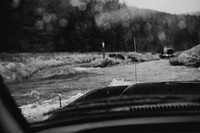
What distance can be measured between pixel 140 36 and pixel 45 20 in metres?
24.4

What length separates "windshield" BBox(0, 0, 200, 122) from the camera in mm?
13641

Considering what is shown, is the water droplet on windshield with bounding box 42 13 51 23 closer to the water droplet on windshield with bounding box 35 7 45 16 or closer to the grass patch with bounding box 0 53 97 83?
the water droplet on windshield with bounding box 35 7 45 16

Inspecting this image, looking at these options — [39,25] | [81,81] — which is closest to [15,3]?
[39,25]

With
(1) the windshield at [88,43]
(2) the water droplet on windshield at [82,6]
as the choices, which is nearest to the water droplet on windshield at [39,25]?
(1) the windshield at [88,43]

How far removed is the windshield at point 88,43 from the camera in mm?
13641

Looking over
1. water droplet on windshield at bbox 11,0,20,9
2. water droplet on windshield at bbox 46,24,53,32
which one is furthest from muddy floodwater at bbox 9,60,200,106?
water droplet on windshield at bbox 46,24,53,32

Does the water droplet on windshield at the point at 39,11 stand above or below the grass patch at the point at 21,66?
above

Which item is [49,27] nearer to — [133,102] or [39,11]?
[39,11]

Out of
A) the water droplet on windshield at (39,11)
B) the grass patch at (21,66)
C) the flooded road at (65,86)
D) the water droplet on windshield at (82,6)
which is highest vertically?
the water droplet on windshield at (82,6)

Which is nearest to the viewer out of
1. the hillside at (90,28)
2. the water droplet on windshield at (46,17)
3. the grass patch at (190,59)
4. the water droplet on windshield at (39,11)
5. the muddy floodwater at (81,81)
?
the muddy floodwater at (81,81)

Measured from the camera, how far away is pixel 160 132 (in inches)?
45.1

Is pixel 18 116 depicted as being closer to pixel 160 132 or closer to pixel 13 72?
pixel 160 132

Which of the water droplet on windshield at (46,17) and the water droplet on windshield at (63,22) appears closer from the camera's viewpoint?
the water droplet on windshield at (46,17)

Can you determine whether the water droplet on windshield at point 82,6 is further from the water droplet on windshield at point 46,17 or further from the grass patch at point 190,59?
the grass patch at point 190,59
